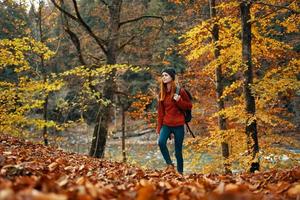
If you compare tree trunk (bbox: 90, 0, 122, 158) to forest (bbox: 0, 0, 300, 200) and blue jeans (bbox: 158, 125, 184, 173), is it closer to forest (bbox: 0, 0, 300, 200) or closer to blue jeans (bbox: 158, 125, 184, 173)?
forest (bbox: 0, 0, 300, 200)

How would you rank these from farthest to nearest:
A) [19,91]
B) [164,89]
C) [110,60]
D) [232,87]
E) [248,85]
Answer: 1. [19,91]
2. [110,60]
3. [232,87]
4. [248,85]
5. [164,89]

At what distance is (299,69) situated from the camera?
811 cm

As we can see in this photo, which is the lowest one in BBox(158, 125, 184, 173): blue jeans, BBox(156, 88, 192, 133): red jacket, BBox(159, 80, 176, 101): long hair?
BBox(158, 125, 184, 173): blue jeans

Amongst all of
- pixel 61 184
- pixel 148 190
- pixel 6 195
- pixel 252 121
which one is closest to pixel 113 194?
pixel 61 184

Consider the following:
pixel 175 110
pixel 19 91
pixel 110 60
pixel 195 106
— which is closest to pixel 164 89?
pixel 175 110

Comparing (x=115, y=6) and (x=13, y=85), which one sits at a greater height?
(x=115, y=6)

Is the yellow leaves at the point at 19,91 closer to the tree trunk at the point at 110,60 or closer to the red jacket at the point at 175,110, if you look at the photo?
the tree trunk at the point at 110,60

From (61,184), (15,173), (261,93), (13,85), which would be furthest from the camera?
(13,85)

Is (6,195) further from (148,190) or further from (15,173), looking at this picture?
(15,173)

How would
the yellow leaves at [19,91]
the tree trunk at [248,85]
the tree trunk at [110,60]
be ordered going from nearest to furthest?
the tree trunk at [248,85] → the tree trunk at [110,60] → the yellow leaves at [19,91]

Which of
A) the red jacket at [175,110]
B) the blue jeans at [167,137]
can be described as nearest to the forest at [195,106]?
the blue jeans at [167,137]

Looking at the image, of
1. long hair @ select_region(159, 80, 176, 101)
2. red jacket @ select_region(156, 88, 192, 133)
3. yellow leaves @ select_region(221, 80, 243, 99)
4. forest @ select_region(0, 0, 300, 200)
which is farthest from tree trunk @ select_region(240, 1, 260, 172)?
long hair @ select_region(159, 80, 176, 101)

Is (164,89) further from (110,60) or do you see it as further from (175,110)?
(110,60)

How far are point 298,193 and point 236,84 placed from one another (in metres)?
8.34
